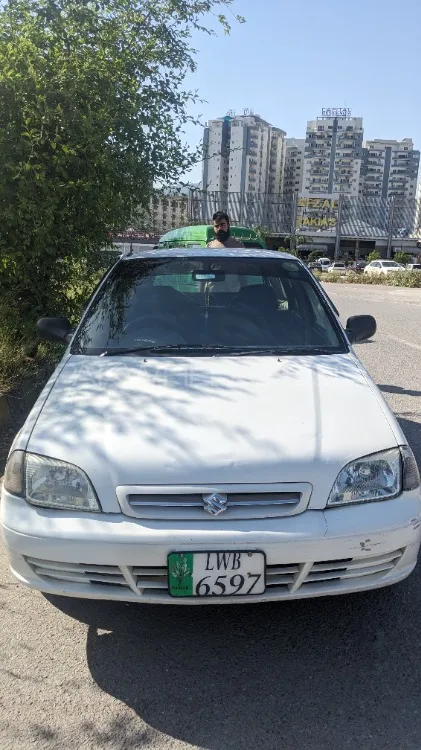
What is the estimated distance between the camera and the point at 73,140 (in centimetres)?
620

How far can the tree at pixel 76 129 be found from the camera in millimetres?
5977

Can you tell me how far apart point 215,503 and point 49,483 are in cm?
69

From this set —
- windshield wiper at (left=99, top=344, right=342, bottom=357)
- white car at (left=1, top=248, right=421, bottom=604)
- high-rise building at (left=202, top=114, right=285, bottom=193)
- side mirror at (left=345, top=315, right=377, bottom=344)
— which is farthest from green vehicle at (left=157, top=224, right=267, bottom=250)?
high-rise building at (left=202, top=114, right=285, bottom=193)

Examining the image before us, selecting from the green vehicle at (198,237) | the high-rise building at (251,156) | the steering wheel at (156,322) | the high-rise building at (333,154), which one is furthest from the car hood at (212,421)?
the high-rise building at (333,154)

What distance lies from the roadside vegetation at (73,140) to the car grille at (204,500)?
11.6 feet

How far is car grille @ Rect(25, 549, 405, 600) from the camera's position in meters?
2.45

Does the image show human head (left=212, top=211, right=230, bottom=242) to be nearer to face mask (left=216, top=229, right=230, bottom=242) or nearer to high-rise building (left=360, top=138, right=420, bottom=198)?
face mask (left=216, top=229, right=230, bottom=242)

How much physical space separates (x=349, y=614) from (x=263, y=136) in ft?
511

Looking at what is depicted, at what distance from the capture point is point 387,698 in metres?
2.39

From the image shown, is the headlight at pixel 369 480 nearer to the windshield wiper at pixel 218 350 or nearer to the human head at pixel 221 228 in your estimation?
the windshield wiper at pixel 218 350

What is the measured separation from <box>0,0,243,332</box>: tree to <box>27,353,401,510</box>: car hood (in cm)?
330

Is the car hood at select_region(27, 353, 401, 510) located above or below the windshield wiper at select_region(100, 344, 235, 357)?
below

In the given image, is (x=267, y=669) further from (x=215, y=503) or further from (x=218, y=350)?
(x=218, y=350)

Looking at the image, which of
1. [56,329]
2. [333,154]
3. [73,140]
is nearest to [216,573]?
[56,329]
